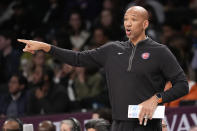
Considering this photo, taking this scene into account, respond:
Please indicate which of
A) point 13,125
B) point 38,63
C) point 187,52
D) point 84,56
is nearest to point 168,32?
point 187,52

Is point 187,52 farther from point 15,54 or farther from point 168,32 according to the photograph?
point 15,54

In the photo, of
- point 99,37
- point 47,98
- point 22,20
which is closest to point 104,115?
point 47,98

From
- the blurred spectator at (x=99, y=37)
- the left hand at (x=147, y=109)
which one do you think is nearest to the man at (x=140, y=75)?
the left hand at (x=147, y=109)

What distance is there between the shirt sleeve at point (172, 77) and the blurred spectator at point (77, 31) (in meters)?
6.53

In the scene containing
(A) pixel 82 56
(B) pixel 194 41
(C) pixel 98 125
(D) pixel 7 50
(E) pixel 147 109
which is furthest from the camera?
(D) pixel 7 50

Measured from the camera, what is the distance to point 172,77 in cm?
475

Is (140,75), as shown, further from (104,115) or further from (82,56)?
(104,115)

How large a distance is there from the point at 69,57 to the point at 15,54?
6141mm

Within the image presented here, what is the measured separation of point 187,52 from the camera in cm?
989

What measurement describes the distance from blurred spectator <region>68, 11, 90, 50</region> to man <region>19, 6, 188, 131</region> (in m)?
6.40

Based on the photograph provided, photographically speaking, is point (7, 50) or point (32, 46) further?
point (7, 50)

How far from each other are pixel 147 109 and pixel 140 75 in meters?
0.28

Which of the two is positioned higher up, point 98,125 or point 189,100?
point 189,100

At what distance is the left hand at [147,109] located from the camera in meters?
4.62
